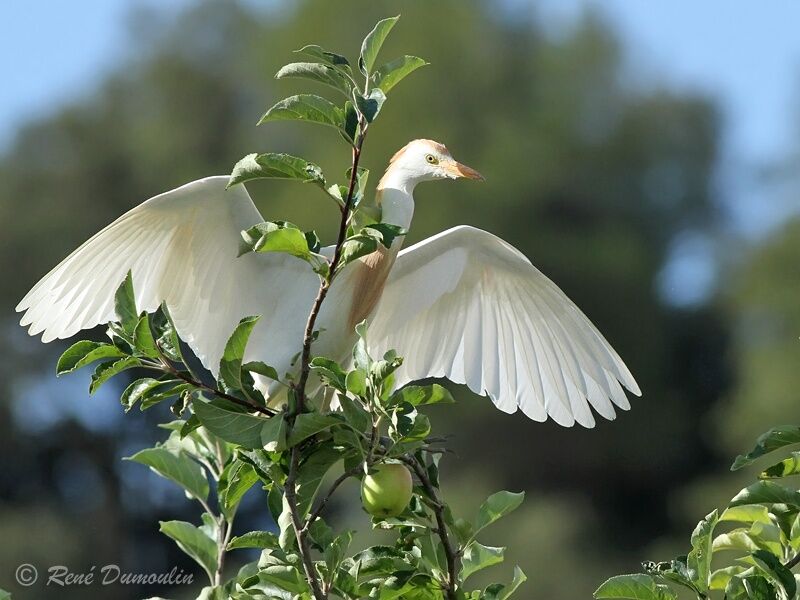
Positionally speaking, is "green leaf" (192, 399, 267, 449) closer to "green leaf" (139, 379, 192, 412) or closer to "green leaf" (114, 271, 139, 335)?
"green leaf" (139, 379, 192, 412)

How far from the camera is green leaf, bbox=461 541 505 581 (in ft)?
7.70

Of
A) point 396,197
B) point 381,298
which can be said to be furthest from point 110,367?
point 381,298

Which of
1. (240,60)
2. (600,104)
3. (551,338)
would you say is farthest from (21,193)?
(551,338)

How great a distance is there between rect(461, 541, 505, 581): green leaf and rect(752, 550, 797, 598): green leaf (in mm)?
447

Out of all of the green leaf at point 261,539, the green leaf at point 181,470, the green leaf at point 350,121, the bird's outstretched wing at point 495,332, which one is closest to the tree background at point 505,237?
the bird's outstretched wing at point 495,332

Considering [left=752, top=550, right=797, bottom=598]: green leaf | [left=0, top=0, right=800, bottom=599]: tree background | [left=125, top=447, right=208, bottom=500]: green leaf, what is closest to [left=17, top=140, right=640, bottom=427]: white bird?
[left=125, top=447, right=208, bottom=500]: green leaf

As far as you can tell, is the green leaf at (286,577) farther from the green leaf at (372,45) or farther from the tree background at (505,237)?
the tree background at (505,237)

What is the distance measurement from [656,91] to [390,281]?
19.9 metres

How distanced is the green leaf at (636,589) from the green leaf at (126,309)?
0.86 meters

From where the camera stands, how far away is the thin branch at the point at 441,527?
2.25m

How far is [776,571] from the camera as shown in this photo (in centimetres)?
211

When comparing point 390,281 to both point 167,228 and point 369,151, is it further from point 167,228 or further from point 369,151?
point 369,151

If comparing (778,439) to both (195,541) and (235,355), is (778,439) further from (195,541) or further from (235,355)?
(195,541)

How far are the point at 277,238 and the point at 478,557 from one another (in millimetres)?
692
